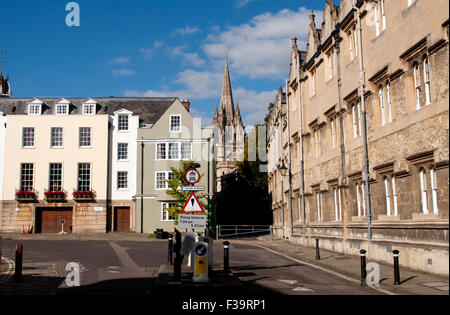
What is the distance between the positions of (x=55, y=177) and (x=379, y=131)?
105 feet

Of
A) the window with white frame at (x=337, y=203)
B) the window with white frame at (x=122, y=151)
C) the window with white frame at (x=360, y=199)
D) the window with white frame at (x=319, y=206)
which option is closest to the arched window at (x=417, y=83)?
the window with white frame at (x=360, y=199)

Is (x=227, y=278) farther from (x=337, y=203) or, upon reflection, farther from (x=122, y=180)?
(x=122, y=180)

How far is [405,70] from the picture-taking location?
52.1 feet

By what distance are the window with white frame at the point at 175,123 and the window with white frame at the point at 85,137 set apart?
7446 mm

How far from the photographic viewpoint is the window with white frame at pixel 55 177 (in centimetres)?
4184

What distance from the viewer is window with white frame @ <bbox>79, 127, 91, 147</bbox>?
42.6 meters

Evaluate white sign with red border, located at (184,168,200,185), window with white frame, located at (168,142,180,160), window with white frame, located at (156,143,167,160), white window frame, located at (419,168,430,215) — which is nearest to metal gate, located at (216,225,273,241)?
window with white frame, located at (168,142,180,160)

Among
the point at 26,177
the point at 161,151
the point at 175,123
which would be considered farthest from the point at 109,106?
the point at 26,177

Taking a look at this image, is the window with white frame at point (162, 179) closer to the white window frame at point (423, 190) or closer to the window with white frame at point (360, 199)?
the window with white frame at point (360, 199)

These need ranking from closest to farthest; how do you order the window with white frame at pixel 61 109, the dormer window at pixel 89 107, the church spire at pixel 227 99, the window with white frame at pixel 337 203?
the window with white frame at pixel 337 203, the window with white frame at pixel 61 109, the dormer window at pixel 89 107, the church spire at pixel 227 99

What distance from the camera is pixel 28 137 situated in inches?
1667

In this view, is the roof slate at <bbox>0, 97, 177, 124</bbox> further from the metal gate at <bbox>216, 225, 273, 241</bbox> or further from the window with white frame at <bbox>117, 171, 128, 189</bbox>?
the metal gate at <bbox>216, 225, 273, 241</bbox>

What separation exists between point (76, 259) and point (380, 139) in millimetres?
12674
